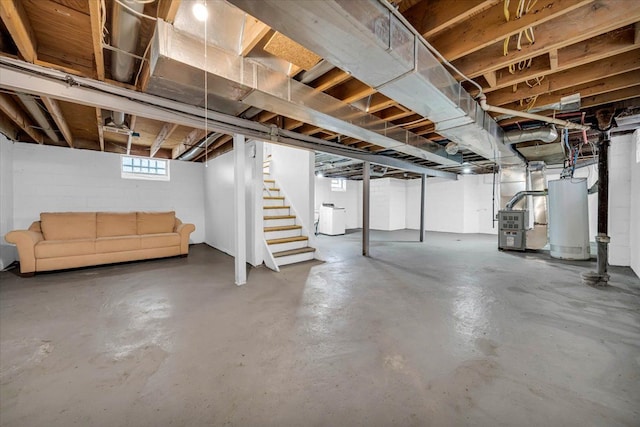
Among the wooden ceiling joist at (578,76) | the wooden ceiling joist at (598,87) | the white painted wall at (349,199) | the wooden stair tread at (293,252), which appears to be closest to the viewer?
the wooden ceiling joist at (578,76)

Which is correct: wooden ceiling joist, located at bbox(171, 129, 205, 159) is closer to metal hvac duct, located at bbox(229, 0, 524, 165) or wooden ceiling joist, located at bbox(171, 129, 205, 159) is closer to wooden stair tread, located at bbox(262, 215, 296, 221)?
wooden stair tread, located at bbox(262, 215, 296, 221)

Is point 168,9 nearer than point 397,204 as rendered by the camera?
Yes

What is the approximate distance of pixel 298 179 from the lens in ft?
15.8

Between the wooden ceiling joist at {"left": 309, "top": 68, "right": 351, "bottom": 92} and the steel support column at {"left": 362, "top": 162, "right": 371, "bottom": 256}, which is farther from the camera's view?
the steel support column at {"left": 362, "top": 162, "right": 371, "bottom": 256}

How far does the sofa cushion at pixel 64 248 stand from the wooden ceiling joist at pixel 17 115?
1.62 m

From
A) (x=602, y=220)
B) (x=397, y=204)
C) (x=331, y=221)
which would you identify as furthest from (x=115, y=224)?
(x=397, y=204)

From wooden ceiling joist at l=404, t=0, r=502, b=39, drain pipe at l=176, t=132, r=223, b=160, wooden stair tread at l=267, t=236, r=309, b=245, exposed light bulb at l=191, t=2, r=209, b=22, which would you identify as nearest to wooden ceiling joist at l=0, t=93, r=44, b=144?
drain pipe at l=176, t=132, r=223, b=160

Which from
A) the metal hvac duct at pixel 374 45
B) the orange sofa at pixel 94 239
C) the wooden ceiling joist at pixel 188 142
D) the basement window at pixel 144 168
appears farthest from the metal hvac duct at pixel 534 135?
the basement window at pixel 144 168

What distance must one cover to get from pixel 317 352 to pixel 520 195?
567cm

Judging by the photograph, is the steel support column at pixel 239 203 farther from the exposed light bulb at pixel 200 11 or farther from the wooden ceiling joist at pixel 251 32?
the exposed light bulb at pixel 200 11

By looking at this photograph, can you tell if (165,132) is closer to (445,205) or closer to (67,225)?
(67,225)

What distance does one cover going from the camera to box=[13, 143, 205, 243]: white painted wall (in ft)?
14.0

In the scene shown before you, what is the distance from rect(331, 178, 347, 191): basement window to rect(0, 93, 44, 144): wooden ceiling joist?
303 inches

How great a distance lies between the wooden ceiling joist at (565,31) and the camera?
57.0 inches
